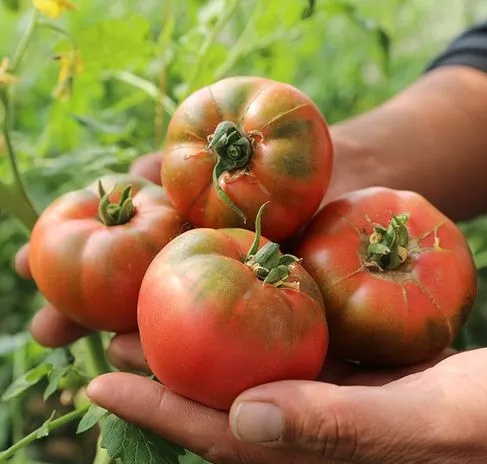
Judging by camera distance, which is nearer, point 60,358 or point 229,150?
point 229,150

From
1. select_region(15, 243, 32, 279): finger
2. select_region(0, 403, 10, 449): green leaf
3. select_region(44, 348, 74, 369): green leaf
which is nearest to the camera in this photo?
Result: select_region(44, 348, 74, 369): green leaf

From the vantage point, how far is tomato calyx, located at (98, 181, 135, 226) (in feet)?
2.80

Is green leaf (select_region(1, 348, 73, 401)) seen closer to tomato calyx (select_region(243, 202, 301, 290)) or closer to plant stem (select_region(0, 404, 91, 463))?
plant stem (select_region(0, 404, 91, 463))

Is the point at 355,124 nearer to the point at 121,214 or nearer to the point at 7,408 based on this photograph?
the point at 121,214

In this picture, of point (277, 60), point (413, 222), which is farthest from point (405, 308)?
point (277, 60)

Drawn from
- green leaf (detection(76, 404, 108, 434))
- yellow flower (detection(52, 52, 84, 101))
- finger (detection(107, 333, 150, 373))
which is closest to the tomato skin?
green leaf (detection(76, 404, 108, 434))

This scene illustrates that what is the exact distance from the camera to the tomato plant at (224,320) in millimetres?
663

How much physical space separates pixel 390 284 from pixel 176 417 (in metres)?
0.25

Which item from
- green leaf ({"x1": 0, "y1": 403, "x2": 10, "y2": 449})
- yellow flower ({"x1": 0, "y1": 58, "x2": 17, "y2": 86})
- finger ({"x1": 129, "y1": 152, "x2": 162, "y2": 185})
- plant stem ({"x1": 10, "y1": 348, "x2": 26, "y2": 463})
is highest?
yellow flower ({"x1": 0, "y1": 58, "x2": 17, "y2": 86})

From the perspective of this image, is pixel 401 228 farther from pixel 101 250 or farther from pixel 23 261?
pixel 23 261

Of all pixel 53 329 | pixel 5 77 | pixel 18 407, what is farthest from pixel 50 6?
pixel 18 407

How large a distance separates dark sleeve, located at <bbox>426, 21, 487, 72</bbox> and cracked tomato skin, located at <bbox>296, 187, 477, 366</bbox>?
2.27 ft

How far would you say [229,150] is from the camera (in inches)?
30.5

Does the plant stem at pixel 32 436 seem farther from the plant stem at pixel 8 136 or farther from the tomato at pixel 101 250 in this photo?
the plant stem at pixel 8 136
